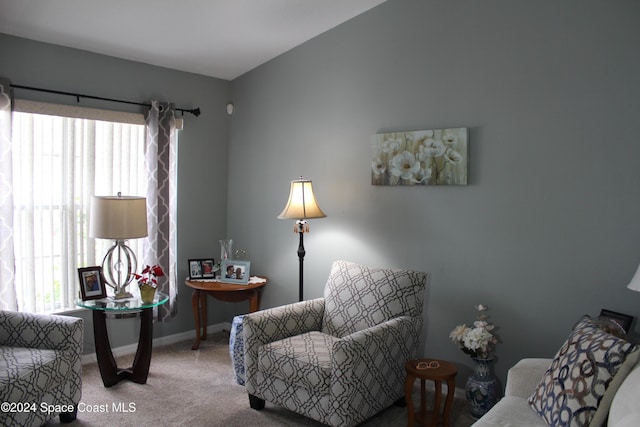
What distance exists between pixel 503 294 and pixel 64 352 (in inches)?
102

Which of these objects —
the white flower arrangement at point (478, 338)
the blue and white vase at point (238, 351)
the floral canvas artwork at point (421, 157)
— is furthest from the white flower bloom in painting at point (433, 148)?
the blue and white vase at point (238, 351)

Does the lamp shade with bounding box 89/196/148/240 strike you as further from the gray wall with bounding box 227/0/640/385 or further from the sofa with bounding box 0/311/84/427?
the gray wall with bounding box 227/0/640/385

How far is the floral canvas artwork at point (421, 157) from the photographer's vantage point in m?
3.37

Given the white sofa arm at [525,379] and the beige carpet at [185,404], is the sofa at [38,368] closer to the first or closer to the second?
the beige carpet at [185,404]

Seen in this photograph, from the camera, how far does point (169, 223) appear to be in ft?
14.4

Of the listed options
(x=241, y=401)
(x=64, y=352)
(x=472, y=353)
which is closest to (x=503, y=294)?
(x=472, y=353)

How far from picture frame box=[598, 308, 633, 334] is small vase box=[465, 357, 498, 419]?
0.70m

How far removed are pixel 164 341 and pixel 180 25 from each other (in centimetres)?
258

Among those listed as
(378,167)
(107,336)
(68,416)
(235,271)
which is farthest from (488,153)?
(68,416)

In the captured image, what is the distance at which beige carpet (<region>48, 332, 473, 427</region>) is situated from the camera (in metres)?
3.05

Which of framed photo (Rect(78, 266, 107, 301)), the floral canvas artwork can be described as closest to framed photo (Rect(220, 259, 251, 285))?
framed photo (Rect(78, 266, 107, 301))

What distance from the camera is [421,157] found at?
139 inches

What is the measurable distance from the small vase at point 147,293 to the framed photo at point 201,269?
0.92 meters

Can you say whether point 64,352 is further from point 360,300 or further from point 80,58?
point 80,58
